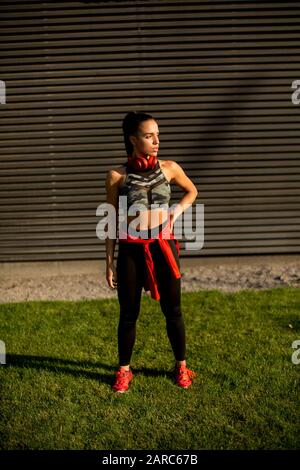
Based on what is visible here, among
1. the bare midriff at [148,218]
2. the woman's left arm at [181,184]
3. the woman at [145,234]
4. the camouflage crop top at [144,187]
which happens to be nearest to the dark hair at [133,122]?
the woman at [145,234]

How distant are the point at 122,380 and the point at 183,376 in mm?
471

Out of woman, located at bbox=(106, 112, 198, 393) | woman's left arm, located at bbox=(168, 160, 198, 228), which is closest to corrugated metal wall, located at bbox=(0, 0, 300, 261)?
woman's left arm, located at bbox=(168, 160, 198, 228)

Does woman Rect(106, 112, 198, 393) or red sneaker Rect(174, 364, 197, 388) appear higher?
woman Rect(106, 112, 198, 393)

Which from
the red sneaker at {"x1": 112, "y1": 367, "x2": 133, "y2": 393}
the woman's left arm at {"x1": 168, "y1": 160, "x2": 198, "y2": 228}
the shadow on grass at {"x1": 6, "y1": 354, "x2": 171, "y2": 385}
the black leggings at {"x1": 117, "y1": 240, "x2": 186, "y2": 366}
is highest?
the woman's left arm at {"x1": 168, "y1": 160, "x2": 198, "y2": 228}

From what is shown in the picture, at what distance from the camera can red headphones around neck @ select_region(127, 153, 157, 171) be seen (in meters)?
3.44

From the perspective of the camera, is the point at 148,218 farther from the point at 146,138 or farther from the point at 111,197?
the point at 146,138

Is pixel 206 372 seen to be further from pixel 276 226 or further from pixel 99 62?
pixel 99 62

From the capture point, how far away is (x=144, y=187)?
350 centimetres

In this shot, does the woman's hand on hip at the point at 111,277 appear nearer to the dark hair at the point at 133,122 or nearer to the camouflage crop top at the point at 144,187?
the camouflage crop top at the point at 144,187

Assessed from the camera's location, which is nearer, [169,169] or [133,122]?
[133,122]

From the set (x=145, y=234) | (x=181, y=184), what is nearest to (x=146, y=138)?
(x=181, y=184)

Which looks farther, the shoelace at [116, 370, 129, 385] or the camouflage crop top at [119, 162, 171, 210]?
the shoelace at [116, 370, 129, 385]

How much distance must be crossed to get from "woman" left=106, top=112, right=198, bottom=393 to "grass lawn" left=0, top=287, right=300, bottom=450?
272 millimetres

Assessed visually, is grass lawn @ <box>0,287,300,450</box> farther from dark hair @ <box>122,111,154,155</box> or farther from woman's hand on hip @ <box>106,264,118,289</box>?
dark hair @ <box>122,111,154,155</box>
